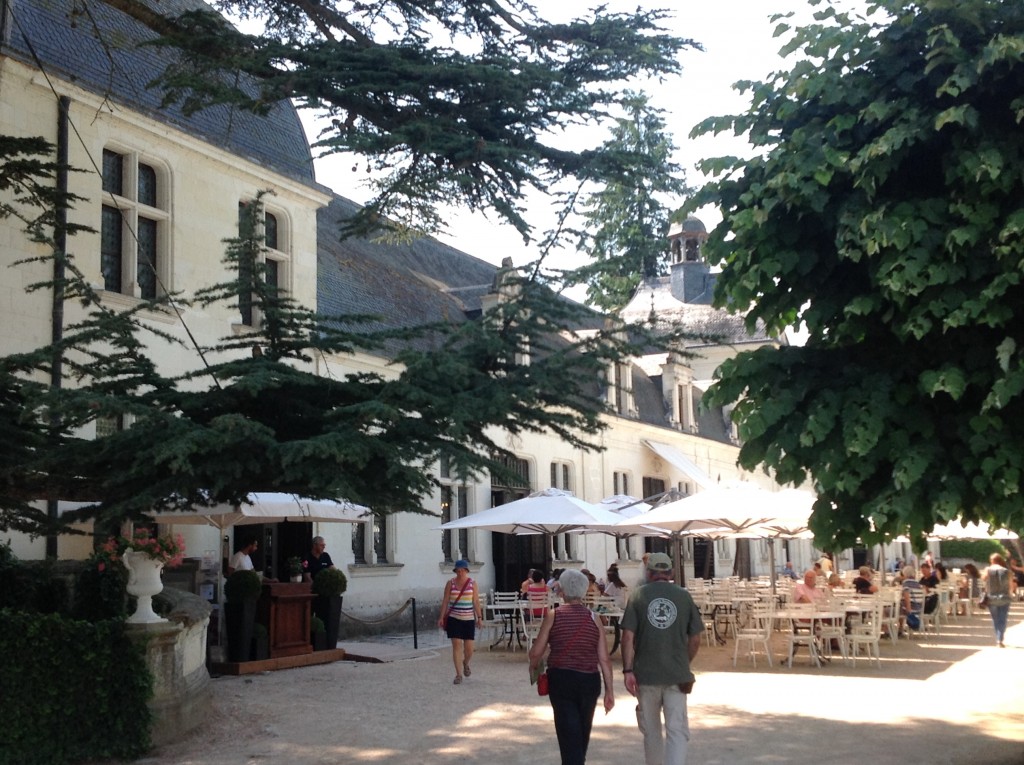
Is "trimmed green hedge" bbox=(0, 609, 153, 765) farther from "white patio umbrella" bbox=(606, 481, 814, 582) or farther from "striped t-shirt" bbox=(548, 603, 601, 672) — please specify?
"white patio umbrella" bbox=(606, 481, 814, 582)

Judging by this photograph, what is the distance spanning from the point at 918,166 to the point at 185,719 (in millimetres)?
7636

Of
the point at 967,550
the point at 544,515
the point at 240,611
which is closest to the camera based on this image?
the point at 240,611

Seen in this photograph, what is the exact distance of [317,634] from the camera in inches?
666

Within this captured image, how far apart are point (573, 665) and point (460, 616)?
23.2 feet

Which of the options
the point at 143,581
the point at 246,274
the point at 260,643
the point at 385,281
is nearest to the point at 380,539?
the point at 385,281

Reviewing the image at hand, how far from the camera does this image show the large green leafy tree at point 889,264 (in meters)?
6.76

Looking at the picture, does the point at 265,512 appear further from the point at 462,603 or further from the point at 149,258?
the point at 149,258

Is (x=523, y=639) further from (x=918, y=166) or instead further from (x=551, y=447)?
(x=918, y=166)

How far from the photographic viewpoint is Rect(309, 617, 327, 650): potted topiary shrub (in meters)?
16.9

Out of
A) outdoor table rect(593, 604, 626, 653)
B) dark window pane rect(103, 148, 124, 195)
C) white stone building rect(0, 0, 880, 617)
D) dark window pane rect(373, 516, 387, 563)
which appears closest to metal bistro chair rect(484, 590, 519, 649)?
outdoor table rect(593, 604, 626, 653)

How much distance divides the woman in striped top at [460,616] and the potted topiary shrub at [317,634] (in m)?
2.95

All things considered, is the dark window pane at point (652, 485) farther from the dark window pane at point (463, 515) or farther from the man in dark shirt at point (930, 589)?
the man in dark shirt at point (930, 589)

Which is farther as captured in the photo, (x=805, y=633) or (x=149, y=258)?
(x=149, y=258)

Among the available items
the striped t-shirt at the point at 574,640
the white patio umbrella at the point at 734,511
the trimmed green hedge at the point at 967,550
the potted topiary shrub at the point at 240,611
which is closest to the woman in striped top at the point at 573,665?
the striped t-shirt at the point at 574,640
